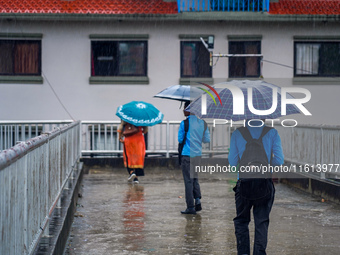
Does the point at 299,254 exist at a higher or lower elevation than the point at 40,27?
lower

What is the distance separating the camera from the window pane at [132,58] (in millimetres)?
23078

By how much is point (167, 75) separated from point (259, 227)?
Answer: 53.2ft

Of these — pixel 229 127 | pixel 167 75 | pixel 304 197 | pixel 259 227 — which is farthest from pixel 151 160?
pixel 259 227

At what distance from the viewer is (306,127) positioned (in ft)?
48.5

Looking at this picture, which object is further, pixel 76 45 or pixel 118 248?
pixel 76 45

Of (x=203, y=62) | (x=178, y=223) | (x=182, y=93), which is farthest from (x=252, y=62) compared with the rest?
(x=178, y=223)

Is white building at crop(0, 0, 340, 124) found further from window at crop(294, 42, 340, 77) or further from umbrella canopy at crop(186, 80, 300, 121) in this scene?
umbrella canopy at crop(186, 80, 300, 121)

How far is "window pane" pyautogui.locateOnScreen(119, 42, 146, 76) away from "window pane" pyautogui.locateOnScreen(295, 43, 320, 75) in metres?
5.36

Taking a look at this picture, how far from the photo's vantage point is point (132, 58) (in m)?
23.1

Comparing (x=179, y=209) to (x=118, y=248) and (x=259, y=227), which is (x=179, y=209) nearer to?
(x=118, y=248)

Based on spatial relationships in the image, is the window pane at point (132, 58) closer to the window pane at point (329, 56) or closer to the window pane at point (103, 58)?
the window pane at point (103, 58)

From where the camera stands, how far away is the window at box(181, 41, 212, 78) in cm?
2316

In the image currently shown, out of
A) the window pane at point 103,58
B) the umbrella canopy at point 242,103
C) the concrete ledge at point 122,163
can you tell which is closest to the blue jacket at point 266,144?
the umbrella canopy at point 242,103

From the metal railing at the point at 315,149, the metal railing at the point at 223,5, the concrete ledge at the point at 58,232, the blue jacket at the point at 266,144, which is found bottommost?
the concrete ledge at the point at 58,232
